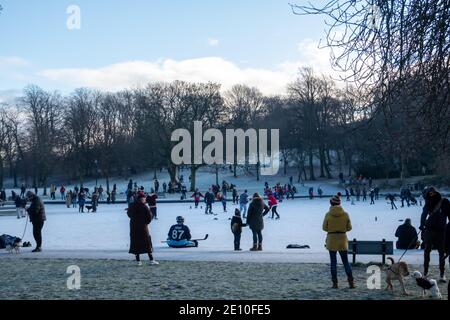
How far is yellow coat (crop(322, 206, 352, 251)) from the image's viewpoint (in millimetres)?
9766

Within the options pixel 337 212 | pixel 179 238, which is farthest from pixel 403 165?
pixel 337 212

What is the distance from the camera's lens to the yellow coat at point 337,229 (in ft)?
32.0

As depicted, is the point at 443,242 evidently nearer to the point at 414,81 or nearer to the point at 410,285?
the point at 410,285

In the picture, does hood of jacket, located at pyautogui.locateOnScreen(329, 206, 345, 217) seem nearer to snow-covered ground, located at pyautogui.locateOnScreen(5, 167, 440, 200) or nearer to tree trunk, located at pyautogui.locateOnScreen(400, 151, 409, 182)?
tree trunk, located at pyautogui.locateOnScreen(400, 151, 409, 182)

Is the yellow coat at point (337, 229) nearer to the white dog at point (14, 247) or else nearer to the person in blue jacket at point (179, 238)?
the person in blue jacket at point (179, 238)

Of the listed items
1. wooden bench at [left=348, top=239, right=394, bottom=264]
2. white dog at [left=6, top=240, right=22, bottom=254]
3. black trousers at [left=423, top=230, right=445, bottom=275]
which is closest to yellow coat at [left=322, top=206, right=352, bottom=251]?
black trousers at [left=423, top=230, right=445, bottom=275]

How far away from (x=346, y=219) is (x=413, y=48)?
161 inches

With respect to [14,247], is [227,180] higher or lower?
higher

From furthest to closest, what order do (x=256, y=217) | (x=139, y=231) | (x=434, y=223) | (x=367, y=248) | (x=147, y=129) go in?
(x=147, y=129)
(x=256, y=217)
(x=139, y=231)
(x=367, y=248)
(x=434, y=223)

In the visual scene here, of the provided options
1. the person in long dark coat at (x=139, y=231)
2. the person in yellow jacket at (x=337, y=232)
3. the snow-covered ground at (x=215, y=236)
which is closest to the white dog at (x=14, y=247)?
the snow-covered ground at (x=215, y=236)

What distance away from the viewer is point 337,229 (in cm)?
982

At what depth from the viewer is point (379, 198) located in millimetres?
45781

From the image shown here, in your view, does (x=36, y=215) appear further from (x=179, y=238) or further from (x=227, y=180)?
(x=227, y=180)
